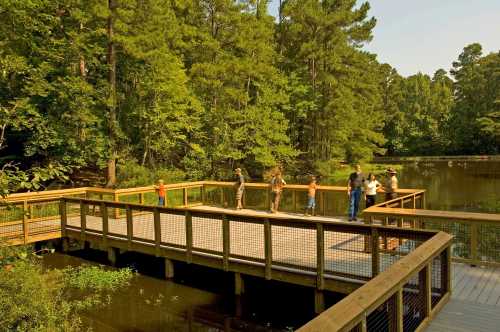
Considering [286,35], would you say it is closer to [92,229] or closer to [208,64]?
[208,64]

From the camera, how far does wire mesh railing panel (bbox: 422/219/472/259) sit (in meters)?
11.3

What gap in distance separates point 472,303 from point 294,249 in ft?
13.4

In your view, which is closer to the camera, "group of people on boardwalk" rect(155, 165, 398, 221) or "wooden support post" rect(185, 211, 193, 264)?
"wooden support post" rect(185, 211, 193, 264)

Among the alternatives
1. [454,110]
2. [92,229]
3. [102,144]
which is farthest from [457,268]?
[454,110]

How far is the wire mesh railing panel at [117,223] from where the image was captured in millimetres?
12889

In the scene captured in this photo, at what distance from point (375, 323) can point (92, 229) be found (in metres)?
10.6

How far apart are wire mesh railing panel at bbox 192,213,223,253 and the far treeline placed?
450 cm

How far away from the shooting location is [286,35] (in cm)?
4412

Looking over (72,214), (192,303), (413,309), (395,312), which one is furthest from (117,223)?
(395,312)

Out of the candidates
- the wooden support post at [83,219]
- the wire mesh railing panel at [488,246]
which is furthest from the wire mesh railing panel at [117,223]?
the wire mesh railing panel at [488,246]

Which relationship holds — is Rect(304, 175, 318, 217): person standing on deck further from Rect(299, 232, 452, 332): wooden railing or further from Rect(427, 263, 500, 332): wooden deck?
Rect(299, 232, 452, 332): wooden railing

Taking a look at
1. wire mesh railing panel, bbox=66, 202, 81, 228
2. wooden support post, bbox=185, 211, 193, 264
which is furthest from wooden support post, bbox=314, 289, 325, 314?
wire mesh railing panel, bbox=66, 202, 81, 228

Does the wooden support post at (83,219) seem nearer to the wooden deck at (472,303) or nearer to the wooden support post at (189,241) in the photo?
the wooden support post at (189,241)

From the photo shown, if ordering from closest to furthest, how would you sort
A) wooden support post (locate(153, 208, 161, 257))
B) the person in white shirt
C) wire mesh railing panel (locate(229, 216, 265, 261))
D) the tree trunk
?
wire mesh railing panel (locate(229, 216, 265, 261)), wooden support post (locate(153, 208, 161, 257)), the person in white shirt, the tree trunk
